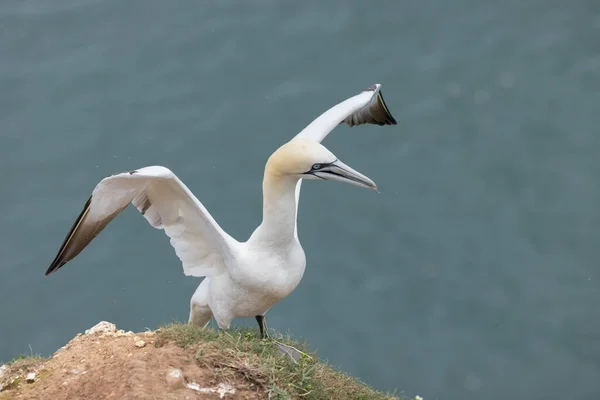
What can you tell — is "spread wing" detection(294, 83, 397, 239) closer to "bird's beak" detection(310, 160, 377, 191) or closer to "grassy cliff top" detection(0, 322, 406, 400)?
"bird's beak" detection(310, 160, 377, 191)

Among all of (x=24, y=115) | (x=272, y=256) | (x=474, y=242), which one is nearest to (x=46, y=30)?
(x=24, y=115)

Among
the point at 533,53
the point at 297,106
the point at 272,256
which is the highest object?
the point at 533,53

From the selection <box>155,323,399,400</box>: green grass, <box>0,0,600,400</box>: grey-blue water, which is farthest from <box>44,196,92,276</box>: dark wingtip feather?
<box>0,0,600,400</box>: grey-blue water

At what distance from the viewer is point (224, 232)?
6.43 metres

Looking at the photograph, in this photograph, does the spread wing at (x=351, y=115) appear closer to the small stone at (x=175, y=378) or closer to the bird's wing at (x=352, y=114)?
the bird's wing at (x=352, y=114)

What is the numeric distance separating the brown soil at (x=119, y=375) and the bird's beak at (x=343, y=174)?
129 centimetres

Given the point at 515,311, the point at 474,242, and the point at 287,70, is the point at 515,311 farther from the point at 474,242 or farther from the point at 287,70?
the point at 287,70

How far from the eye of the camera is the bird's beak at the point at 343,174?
5727mm

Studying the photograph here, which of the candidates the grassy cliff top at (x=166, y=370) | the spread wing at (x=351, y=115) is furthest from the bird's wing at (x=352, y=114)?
the grassy cliff top at (x=166, y=370)

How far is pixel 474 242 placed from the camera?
9.43 metres

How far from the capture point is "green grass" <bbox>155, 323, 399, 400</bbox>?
5.46 metres

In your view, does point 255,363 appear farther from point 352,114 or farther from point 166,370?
point 352,114

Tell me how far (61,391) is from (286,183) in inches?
70.8

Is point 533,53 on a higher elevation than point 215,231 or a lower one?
higher
